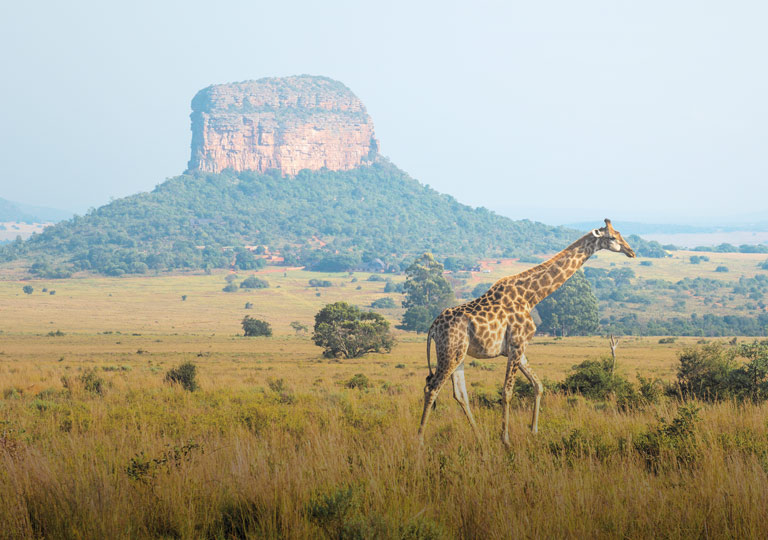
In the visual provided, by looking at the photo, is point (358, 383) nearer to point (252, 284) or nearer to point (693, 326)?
point (693, 326)

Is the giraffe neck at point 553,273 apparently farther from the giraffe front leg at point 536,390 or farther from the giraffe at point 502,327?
the giraffe front leg at point 536,390

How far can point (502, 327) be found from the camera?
727 cm

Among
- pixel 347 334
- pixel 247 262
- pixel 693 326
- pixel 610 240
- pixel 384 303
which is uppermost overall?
pixel 247 262

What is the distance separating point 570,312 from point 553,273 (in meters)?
81.6

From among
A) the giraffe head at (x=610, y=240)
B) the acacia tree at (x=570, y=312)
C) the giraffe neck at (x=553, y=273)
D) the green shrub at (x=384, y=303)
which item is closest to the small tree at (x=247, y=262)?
the green shrub at (x=384, y=303)

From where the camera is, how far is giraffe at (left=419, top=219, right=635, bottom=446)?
23.4ft

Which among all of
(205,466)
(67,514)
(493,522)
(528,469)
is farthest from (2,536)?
(528,469)

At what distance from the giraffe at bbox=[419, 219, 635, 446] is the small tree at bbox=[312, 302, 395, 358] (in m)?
39.1

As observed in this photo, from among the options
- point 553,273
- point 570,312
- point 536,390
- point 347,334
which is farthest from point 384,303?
point 536,390

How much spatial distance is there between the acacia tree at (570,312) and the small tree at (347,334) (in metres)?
41.3

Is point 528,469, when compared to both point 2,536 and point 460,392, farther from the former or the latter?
point 2,536

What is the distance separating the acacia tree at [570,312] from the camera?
85.5 meters

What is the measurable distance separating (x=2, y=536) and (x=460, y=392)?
4.84 meters

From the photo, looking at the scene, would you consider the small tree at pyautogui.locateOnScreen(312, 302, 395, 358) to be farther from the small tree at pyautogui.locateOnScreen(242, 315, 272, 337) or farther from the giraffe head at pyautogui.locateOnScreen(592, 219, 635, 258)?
the giraffe head at pyautogui.locateOnScreen(592, 219, 635, 258)
